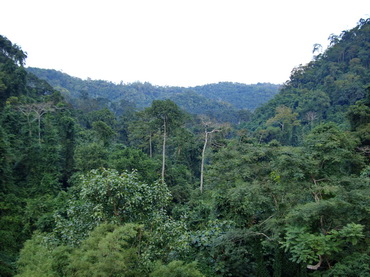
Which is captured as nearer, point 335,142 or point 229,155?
point 335,142

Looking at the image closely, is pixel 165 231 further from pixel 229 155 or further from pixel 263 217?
pixel 229 155

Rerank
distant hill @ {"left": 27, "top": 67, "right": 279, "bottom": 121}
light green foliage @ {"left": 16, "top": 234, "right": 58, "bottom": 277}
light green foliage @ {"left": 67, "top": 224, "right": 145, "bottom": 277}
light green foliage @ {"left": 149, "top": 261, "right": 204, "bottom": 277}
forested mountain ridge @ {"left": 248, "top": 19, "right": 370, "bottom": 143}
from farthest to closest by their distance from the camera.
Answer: distant hill @ {"left": 27, "top": 67, "right": 279, "bottom": 121}, forested mountain ridge @ {"left": 248, "top": 19, "right": 370, "bottom": 143}, light green foliage @ {"left": 16, "top": 234, "right": 58, "bottom": 277}, light green foliage @ {"left": 149, "top": 261, "right": 204, "bottom": 277}, light green foliage @ {"left": 67, "top": 224, "right": 145, "bottom": 277}

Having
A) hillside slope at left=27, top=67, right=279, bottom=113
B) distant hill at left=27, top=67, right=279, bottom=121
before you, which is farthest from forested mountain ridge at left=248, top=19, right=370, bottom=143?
hillside slope at left=27, top=67, right=279, bottom=113

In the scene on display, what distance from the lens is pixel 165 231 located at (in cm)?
538

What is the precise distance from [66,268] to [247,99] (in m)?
77.1

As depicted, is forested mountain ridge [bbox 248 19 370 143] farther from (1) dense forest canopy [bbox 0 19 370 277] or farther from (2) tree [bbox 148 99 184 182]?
(2) tree [bbox 148 99 184 182]

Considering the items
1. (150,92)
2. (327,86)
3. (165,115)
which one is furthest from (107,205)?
(150,92)

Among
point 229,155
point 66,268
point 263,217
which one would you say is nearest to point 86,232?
point 66,268

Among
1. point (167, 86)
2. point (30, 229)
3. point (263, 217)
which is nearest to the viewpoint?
point (263, 217)

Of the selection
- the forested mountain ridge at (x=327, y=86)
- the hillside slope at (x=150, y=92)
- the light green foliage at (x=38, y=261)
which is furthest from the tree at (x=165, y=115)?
the hillside slope at (x=150, y=92)

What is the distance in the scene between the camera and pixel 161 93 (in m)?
81.4

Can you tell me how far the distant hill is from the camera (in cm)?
6025

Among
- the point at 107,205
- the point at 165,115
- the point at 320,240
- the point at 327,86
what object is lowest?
the point at 320,240

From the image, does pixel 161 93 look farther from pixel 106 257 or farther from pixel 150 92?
pixel 106 257
